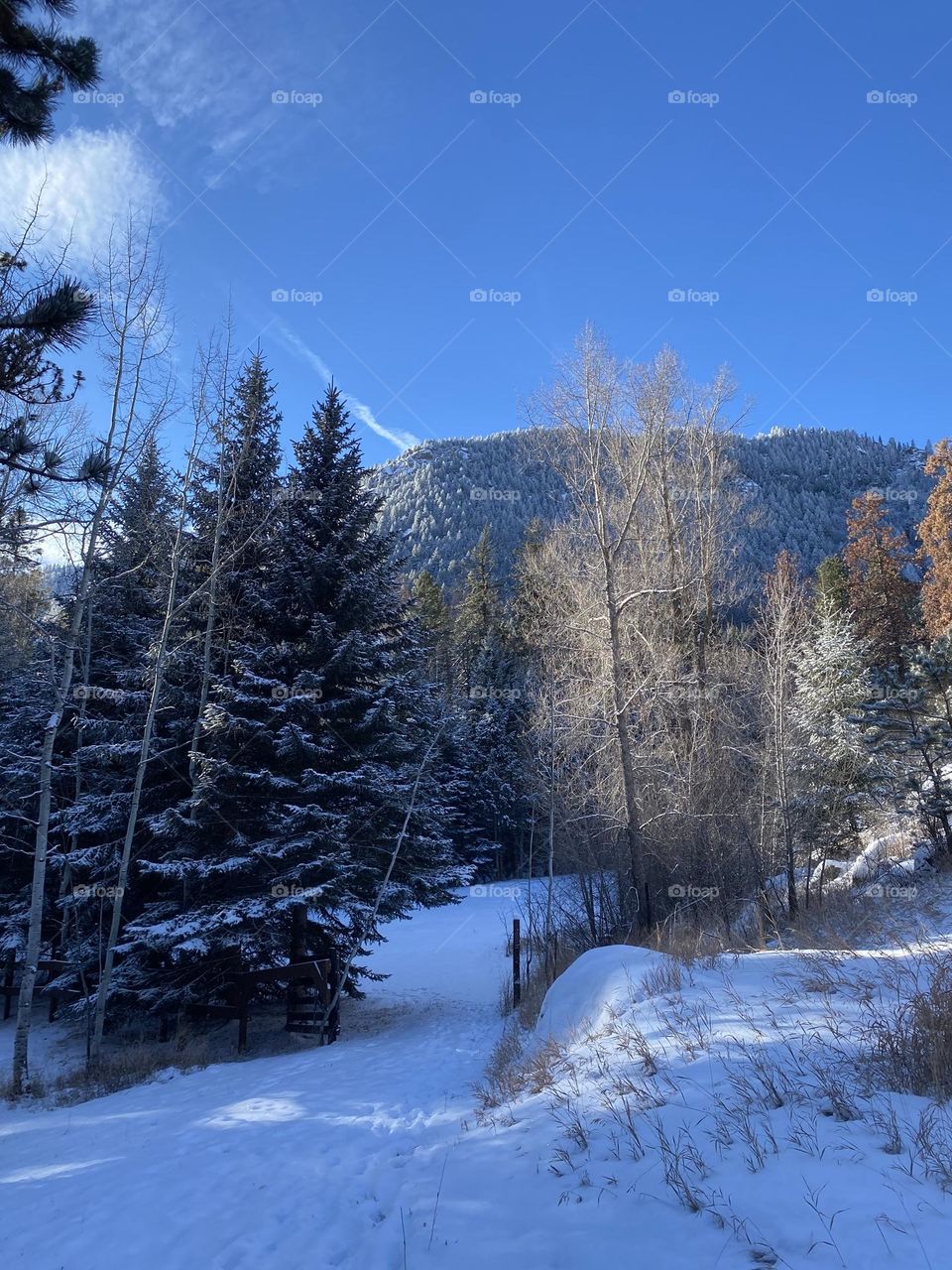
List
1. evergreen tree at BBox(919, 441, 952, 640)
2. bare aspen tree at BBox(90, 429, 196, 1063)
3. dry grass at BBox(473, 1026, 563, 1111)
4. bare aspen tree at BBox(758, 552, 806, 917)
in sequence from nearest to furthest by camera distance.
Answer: dry grass at BBox(473, 1026, 563, 1111) < bare aspen tree at BBox(90, 429, 196, 1063) < bare aspen tree at BBox(758, 552, 806, 917) < evergreen tree at BBox(919, 441, 952, 640)

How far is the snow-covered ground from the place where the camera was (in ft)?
11.3

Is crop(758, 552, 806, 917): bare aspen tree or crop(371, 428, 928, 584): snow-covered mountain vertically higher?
crop(371, 428, 928, 584): snow-covered mountain

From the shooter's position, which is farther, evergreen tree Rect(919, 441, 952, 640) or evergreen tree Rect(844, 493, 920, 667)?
evergreen tree Rect(844, 493, 920, 667)

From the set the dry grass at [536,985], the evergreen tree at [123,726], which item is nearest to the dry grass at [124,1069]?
the evergreen tree at [123,726]

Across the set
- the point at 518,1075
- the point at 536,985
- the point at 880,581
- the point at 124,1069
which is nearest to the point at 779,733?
the point at 536,985

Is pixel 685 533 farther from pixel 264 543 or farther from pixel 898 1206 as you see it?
pixel 898 1206

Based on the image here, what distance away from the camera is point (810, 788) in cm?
1764

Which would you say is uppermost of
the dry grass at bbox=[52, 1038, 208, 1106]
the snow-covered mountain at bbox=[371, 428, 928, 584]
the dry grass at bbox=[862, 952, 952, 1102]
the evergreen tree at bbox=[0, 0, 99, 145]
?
the snow-covered mountain at bbox=[371, 428, 928, 584]

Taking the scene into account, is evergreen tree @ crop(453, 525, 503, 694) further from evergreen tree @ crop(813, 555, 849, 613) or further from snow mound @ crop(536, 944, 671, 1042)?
snow mound @ crop(536, 944, 671, 1042)

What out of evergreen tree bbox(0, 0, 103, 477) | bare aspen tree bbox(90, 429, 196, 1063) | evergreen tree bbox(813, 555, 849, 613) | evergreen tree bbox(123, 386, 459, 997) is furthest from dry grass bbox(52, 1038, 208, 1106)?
evergreen tree bbox(813, 555, 849, 613)

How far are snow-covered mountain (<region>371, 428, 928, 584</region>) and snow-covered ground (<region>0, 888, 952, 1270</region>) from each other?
90.0 metres

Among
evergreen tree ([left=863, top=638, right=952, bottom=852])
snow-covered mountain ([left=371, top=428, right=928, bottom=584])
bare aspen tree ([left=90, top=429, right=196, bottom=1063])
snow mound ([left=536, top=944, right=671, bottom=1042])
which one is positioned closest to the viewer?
snow mound ([left=536, top=944, right=671, bottom=1042])

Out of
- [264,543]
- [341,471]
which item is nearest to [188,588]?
[264,543]

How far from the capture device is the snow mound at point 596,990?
7.49 meters
